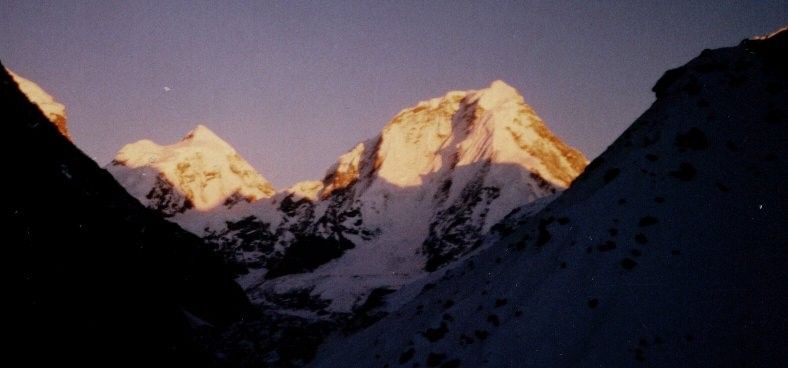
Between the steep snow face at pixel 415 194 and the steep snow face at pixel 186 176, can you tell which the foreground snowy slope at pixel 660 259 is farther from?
the steep snow face at pixel 186 176

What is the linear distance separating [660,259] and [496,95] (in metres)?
153

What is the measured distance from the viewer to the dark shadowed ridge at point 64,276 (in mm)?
12523

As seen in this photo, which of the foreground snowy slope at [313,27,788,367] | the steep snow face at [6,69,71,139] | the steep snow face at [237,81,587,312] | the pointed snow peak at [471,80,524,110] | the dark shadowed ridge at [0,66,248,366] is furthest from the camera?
the pointed snow peak at [471,80,524,110]

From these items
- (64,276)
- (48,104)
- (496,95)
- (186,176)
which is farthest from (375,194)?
(64,276)

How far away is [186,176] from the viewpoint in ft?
549

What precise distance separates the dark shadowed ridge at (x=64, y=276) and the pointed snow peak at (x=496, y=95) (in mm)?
140302

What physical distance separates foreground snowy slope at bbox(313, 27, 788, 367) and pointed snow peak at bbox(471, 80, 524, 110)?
136 metres

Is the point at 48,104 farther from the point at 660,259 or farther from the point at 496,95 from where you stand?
the point at 660,259

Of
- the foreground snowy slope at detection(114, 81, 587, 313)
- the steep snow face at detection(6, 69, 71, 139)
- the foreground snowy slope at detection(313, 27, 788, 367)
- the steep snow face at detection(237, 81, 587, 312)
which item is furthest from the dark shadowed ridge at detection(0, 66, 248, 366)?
the steep snow face at detection(6, 69, 71, 139)

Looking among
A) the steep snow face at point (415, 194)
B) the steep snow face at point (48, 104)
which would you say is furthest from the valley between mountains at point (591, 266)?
the steep snow face at point (48, 104)

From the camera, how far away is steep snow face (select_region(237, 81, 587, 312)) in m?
101

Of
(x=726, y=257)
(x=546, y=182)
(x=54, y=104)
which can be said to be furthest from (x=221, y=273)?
(x=54, y=104)

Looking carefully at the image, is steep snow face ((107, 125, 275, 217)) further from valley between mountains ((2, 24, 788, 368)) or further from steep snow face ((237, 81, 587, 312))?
valley between mountains ((2, 24, 788, 368))

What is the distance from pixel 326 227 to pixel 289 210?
81.5ft
